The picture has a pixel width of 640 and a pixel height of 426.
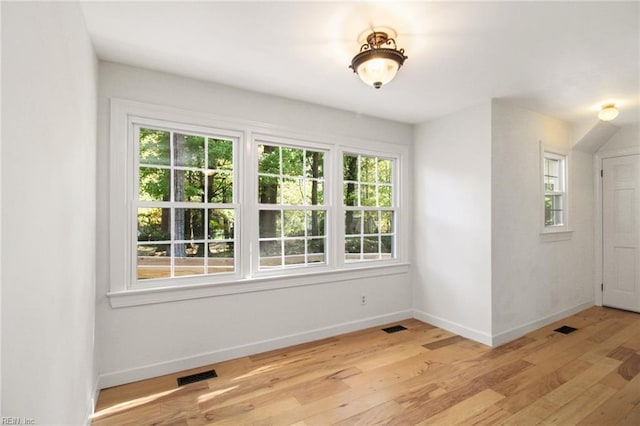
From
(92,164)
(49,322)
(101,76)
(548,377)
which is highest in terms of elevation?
(101,76)

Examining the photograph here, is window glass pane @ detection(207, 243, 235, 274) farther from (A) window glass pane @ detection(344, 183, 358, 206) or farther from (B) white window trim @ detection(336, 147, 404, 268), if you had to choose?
(A) window glass pane @ detection(344, 183, 358, 206)

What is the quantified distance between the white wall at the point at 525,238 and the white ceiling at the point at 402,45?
18.2 inches

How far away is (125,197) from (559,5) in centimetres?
329

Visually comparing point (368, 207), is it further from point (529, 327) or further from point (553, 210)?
point (553, 210)

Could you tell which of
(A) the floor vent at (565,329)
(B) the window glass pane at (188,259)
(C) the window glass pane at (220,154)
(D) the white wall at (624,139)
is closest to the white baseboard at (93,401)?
(B) the window glass pane at (188,259)

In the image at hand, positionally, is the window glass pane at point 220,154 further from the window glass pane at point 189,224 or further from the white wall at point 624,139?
the white wall at point 624,139

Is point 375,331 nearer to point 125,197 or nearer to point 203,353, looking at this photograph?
point 203,353

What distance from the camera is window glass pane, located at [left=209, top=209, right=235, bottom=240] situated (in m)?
2.98

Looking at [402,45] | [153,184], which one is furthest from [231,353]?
[402,45]

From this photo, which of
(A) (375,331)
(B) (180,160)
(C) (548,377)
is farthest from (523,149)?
(B) (180,160)

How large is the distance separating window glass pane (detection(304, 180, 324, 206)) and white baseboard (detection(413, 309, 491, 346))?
80.5 inches

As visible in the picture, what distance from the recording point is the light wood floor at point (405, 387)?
85.0 inches

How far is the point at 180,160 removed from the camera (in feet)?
9.34

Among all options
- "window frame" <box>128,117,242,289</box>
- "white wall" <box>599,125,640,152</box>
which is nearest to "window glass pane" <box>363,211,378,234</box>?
"window frame" <box>128,117,242,289</box>
